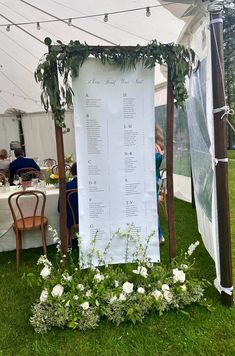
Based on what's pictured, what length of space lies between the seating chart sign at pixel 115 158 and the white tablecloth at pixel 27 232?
4.36 feet

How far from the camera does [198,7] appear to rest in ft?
7.80

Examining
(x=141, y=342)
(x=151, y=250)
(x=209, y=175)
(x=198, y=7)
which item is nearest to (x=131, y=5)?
(x=198, y=7)

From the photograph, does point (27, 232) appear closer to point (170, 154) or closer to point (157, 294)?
point (157, 294)

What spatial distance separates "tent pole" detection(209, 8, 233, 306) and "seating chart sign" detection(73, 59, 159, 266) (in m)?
0.51

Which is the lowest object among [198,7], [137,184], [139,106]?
[137,184]

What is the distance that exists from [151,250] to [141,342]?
2.44 ft

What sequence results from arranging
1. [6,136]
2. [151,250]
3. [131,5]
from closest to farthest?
1. [151,250]
2. [131,5]
3. [6,136]

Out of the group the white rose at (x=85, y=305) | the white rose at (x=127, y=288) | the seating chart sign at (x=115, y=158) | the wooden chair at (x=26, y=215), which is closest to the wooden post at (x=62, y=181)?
the seating chart sign at (x=115, y=158)

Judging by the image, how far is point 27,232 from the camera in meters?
3.69

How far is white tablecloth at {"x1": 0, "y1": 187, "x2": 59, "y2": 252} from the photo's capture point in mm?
3590

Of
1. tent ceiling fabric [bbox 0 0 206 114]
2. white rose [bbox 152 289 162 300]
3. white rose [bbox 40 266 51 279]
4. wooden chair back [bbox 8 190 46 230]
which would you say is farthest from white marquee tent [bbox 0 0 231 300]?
wooden chair back [bbox 8 190 46 230]

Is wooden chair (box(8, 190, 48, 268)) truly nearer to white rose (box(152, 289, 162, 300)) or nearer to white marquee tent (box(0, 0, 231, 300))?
white rose (box(152, 289, 162, 300))

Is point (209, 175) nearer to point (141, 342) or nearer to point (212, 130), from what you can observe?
point (212, 130)

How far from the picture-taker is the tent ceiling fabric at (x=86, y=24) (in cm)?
354
